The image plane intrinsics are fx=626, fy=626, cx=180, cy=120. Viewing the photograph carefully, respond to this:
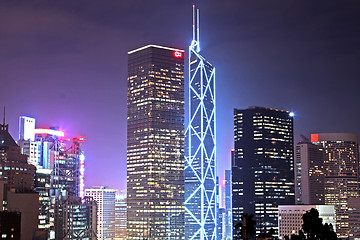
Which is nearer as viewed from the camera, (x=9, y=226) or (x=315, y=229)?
(x=315, y=229)

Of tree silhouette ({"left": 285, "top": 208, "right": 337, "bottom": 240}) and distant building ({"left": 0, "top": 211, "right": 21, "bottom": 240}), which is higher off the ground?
tree silhouette ({"left": 285, "top": 208, "right": 337, "bottom": 240})

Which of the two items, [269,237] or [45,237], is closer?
[269,237]

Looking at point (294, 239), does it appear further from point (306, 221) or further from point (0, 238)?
point (0, 238)

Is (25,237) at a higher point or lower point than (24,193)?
lower

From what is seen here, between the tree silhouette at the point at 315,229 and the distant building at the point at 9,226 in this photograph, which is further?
the distant building at the point at 9,226

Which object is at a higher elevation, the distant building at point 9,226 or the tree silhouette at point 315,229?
the tree silhouette at point 315,229

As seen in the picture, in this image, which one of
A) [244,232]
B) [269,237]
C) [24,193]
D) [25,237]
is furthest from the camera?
[24,193]

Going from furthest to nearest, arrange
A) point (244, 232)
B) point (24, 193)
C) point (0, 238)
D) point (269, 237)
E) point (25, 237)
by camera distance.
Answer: point (24, 193) → point (25, 237) → point (0, 238) → point (269, 237) → point (244, 232)

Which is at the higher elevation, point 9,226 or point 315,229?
Result: point 315,229

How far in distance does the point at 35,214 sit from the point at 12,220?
122 feet

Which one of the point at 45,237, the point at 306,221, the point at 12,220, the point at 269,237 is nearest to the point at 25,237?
the point at 45,237

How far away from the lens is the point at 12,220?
15800 centimetres

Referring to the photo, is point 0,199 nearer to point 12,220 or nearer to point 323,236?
point 12,220

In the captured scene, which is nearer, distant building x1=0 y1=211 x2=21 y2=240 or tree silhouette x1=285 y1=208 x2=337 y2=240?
tree silhouette x1=285 y1=208 x2=337 y2=240
